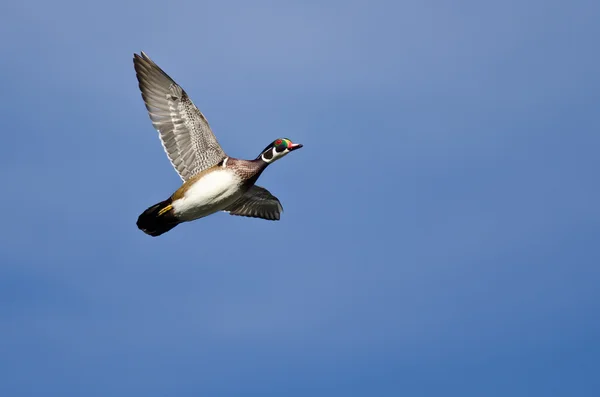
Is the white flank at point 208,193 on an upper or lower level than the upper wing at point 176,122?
lower

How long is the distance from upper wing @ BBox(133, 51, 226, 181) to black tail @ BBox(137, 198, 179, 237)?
4.12ft

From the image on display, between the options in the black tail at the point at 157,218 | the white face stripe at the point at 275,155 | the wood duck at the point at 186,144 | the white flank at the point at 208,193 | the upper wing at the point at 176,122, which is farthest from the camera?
the upper wing at the point at 176,122

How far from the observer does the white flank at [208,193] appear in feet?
75.7

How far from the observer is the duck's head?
24000mm

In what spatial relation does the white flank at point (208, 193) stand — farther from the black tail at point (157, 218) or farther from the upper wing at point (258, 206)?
the upper wing at point (258, 206)

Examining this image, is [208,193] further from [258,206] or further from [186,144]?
[258,206]

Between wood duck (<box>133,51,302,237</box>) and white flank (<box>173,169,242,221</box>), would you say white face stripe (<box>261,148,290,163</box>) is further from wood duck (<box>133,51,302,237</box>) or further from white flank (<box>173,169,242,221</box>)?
white flank (<box>173,169,242,221</box>)

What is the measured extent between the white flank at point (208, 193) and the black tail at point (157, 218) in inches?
7.6

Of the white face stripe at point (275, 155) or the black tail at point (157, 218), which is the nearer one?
the black tail at point (157, 218)

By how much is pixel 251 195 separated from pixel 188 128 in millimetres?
3208

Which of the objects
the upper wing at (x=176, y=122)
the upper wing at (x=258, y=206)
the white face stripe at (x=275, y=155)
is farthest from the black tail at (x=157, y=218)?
the upper wing at (x=258, y=206)

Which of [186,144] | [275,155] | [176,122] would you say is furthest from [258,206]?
[176,122]

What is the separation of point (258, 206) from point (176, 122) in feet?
13.1

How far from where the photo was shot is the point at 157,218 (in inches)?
917
